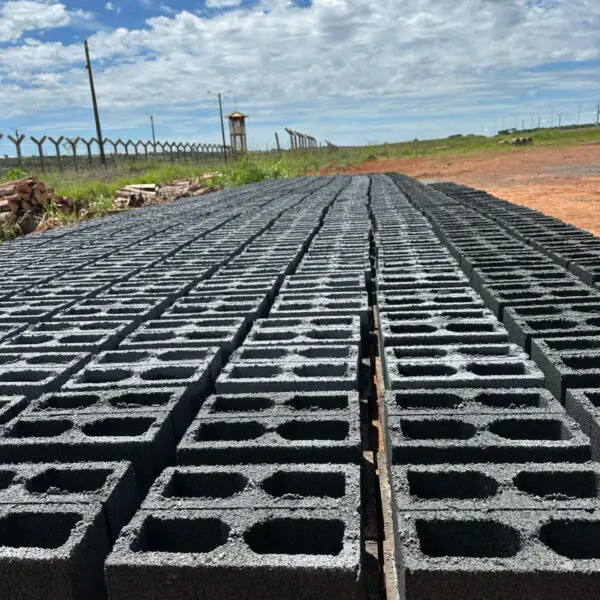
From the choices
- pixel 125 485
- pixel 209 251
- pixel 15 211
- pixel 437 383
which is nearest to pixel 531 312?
pixel 437 383

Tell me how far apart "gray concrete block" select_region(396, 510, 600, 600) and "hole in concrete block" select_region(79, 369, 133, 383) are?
5.73ft

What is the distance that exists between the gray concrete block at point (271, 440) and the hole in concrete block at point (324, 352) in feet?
2.28

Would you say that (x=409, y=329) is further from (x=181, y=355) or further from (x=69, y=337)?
(x=69, y=337)

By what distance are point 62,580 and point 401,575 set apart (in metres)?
0.93

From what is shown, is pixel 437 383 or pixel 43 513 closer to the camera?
pixel 43 513

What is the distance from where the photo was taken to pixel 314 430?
2.44 m

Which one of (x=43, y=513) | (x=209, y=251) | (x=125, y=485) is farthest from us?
(x=209, y=251)

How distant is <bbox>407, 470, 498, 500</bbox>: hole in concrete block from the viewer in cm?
199

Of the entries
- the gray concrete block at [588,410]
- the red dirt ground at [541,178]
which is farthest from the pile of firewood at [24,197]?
the gray concrete block at [588,410]

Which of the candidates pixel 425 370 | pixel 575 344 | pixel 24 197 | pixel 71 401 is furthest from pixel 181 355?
pixel 24 197

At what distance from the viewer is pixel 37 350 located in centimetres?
349

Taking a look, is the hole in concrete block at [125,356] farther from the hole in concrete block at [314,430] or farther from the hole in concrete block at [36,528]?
the hole in concrete block at [36,528]

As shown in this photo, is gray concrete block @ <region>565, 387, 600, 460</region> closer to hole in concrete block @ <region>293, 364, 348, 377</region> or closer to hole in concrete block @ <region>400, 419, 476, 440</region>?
hole in concrete block @ <region>400, 419, 476, 440</region>

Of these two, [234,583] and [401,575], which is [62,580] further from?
[401,575]
